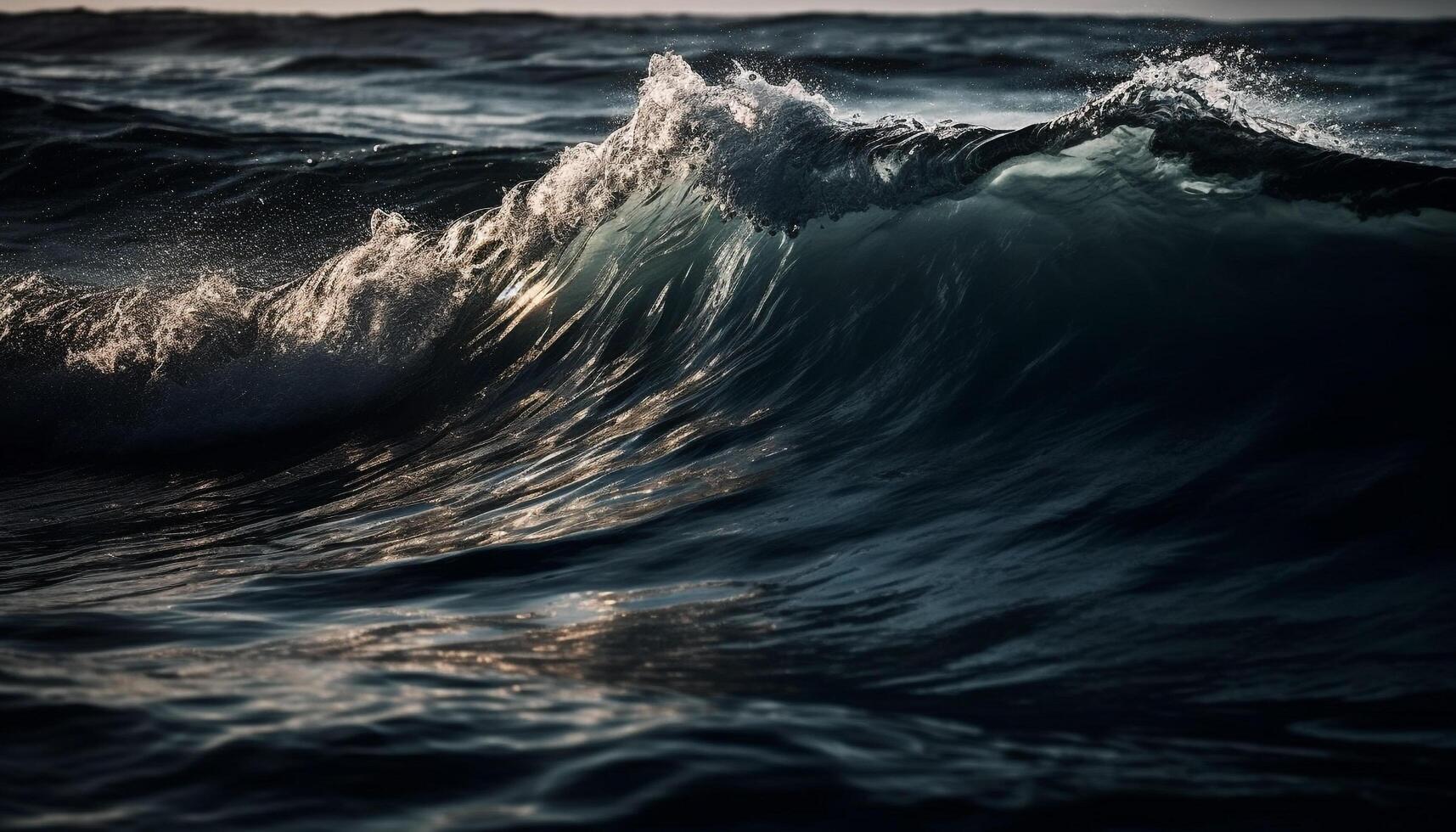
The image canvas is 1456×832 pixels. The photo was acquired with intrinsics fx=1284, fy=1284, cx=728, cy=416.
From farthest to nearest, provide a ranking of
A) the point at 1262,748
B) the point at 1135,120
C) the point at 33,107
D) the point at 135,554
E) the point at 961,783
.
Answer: the point at 33,107 < the point at 1135,120 < the point at 135,554 < the point at 1262,748 < the point at 961,783

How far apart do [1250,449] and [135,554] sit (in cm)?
372

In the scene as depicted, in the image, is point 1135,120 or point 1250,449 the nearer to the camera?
point 1250,449

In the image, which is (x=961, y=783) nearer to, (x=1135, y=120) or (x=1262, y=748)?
(x=1262, y=748)

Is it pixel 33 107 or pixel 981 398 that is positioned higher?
pixel 33 107

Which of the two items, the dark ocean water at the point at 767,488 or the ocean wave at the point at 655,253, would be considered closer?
the dark ocean water at the point at 767,488

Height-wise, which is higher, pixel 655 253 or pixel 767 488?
pixel 655 253

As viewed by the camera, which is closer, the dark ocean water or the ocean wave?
the dark ocean water

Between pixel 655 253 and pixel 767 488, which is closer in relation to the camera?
pixel 767 488

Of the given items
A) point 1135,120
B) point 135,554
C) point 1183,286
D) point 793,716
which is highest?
point 1135,120

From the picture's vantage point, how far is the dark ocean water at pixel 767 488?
2.27 m

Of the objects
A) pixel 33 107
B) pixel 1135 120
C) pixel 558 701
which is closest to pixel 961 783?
pixel 558 701

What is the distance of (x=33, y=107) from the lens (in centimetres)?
1434

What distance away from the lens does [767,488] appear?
4.33 m

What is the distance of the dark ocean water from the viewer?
89.4 inches
